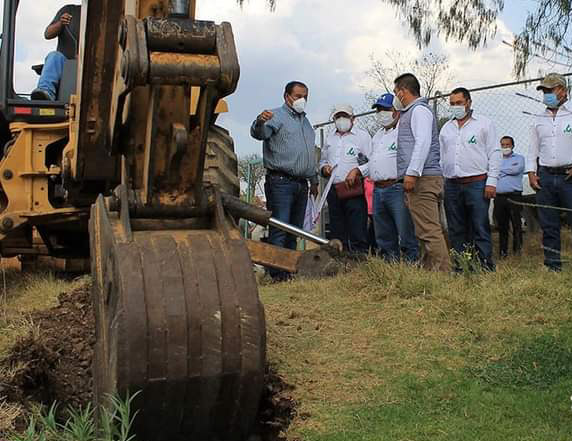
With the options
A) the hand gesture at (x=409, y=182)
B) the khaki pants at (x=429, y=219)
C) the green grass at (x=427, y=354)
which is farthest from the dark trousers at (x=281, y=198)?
the green grass at (x=427, y=354)

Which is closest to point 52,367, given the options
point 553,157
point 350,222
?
point 350,222

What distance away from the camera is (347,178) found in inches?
344

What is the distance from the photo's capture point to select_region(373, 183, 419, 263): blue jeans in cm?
784

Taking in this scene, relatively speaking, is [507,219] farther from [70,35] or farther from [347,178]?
[70,35]

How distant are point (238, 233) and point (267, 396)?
41.0 inches

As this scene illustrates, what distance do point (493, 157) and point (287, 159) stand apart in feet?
6.39

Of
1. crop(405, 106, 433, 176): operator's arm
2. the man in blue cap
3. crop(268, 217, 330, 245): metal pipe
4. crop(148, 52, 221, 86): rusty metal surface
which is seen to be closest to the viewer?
crop(148, 52, 221, 86): rusty metal surface

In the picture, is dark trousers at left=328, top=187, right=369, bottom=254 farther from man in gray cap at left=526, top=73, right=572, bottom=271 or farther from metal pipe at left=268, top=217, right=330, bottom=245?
man in gray cap at left=526, top=73, right=572, bottom=271

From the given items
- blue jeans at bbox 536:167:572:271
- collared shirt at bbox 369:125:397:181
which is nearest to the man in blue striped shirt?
collared shirt at bbox 369:125:397:181

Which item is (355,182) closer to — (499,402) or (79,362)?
(79,362)

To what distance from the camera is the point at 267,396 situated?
443cm

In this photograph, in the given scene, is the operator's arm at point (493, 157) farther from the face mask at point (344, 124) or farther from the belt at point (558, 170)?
the face mask at point (344, 124)

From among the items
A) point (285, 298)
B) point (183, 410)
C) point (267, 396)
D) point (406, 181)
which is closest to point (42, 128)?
point (285, 298)

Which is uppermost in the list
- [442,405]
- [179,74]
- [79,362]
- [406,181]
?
[179,74]
